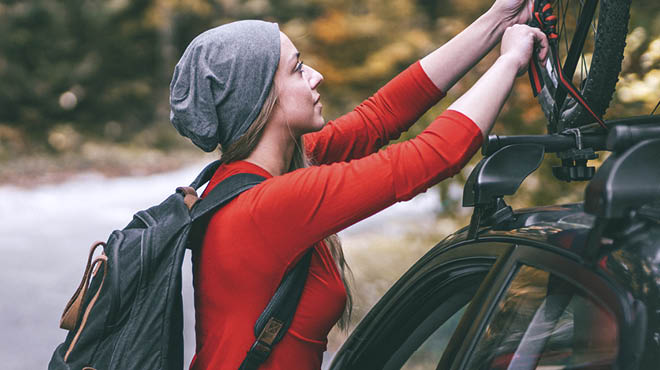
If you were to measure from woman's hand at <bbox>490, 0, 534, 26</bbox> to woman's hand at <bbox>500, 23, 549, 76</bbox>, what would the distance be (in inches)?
8.1

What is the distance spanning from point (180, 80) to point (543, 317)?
104 cm

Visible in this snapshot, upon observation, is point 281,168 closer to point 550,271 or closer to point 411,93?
point 411,93

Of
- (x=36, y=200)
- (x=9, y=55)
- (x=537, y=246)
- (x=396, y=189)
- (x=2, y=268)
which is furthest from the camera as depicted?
(x=9, y=55)

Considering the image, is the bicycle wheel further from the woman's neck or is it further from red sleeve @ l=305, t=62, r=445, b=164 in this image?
the woman's neck

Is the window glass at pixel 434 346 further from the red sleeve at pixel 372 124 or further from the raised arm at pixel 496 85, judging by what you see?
the red sleeve at pixel 372 124

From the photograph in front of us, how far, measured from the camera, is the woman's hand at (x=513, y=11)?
204 centimetres

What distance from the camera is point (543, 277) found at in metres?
1.22

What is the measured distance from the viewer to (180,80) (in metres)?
1.79

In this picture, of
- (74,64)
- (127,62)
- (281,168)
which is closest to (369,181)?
(281,168)

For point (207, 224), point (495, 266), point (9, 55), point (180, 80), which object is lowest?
point (495, 266)

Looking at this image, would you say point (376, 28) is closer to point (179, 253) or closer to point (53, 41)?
point (53, 41)

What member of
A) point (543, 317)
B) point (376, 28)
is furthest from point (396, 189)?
point (376, 28)

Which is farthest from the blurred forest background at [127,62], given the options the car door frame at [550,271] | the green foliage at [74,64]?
the car door frame at [550,271]

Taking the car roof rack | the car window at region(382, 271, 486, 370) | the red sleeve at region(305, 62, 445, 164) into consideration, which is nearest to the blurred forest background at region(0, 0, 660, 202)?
the red sleeve at region(305, 62, 445, 164)
